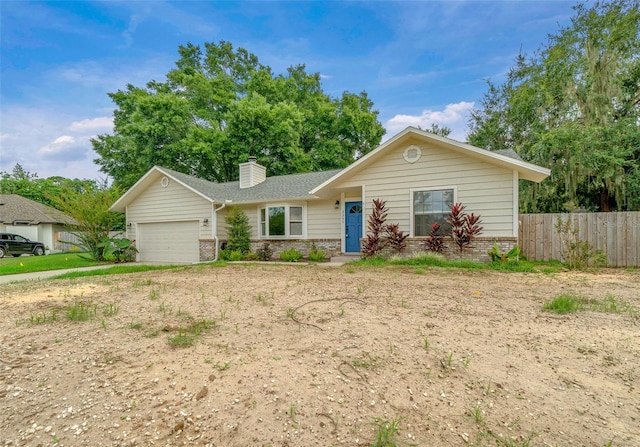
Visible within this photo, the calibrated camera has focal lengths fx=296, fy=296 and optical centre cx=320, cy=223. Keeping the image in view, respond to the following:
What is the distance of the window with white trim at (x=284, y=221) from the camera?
498 inches

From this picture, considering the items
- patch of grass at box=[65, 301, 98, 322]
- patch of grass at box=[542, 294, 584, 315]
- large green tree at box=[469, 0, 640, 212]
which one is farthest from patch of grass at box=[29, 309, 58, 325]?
large green tree at box=[469, 0, 640, 212]

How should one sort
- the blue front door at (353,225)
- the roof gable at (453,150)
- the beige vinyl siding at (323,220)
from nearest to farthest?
the roof gable at (453,150)
the blue front door at (353,225)
the beige vinyl siding at (323,220)

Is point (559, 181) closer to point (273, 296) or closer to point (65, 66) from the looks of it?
point (273, 296)

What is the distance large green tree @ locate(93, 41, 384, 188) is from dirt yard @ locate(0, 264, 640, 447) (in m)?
16.8

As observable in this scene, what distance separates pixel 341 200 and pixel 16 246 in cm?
2081

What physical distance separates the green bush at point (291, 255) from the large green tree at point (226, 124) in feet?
33.8

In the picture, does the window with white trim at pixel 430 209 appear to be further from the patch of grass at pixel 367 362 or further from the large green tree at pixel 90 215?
the large green tree at pixel 90 215

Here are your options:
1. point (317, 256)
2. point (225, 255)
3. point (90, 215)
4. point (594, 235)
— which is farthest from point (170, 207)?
point (594, 235)

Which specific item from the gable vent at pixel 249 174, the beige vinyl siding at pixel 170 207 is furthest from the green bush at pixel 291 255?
the gable vent at pixel 249 174

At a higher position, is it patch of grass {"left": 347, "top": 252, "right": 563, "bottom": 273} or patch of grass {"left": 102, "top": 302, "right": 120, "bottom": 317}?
patch of grass {"left": 102, "top": 302, "right": 120, "bottom": 317}

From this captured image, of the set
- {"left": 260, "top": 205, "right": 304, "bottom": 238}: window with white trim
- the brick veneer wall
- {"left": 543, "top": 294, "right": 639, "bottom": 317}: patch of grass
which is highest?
{"left": 260, "top": 205, "right": 304, "bottom": 238}: window with white trim

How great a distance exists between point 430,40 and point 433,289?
1124cm

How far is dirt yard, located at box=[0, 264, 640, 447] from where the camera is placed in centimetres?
179

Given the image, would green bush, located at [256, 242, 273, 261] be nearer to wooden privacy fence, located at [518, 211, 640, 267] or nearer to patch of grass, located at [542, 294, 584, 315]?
wooden privacy fence, located at [518, 211, 640, 267]
